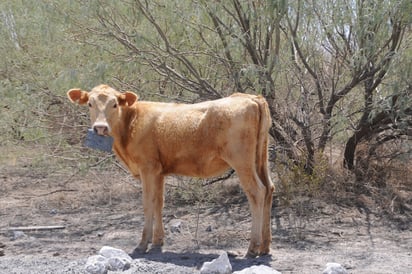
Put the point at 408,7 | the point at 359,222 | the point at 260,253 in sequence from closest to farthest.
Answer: the point at 260,253 < the point at 408,7 < the point at 359,222

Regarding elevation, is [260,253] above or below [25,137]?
below

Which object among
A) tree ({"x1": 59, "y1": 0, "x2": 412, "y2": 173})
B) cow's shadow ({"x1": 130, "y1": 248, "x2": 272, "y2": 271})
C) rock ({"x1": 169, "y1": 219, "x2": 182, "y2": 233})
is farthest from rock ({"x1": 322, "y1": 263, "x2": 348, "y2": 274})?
tree ({"x1": 59, "y1": 0, "x2": 412, "y2": 173})

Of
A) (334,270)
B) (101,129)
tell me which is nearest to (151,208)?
(101,129)

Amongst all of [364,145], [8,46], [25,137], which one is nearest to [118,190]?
[25,137]

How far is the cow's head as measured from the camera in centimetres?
621

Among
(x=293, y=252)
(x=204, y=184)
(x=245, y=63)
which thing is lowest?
(x=293, y=252)

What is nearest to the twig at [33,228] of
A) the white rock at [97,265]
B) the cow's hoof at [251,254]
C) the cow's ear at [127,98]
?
the cow's ear at [127,98]

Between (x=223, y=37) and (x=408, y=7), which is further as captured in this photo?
(x=223, y=37)

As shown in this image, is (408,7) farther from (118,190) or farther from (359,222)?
(118,190)

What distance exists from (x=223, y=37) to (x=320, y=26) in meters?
1.17

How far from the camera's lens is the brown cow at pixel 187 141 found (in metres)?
6.22

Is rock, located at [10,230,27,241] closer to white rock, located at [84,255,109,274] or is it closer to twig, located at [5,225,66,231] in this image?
twig, located at [5,225,66,231]

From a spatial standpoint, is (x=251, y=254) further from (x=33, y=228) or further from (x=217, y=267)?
(x=33, y=228)

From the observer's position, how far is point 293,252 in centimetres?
670
